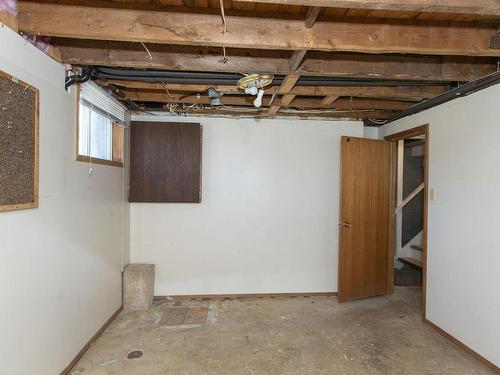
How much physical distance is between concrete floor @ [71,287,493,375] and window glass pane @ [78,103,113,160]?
166 centimetres

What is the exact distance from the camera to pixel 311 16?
5.51 ft

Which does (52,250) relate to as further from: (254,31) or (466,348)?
(466,348)

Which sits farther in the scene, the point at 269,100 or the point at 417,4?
the point at 269,100

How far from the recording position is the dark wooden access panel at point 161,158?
11.5 feet

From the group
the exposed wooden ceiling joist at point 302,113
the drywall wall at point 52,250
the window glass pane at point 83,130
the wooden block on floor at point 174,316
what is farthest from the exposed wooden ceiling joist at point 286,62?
the wooden block on floor at point 174,316

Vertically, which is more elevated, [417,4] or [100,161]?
[417,4]

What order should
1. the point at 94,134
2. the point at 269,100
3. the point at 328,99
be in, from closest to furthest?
the point at 94,134
the point at 328,99
the point at 269,100

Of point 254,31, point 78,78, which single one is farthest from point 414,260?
point 78,78

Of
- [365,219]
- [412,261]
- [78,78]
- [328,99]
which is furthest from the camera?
[412,261]

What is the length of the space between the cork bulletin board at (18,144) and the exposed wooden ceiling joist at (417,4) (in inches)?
52.5

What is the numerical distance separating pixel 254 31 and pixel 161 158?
209cm

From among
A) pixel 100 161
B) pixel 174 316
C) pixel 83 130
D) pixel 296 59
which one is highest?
pixel 296 59

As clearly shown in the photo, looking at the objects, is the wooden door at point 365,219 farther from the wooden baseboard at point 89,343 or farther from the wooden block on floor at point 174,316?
the wooden baseboard at point 89,343

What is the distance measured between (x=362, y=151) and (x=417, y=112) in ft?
2.24
